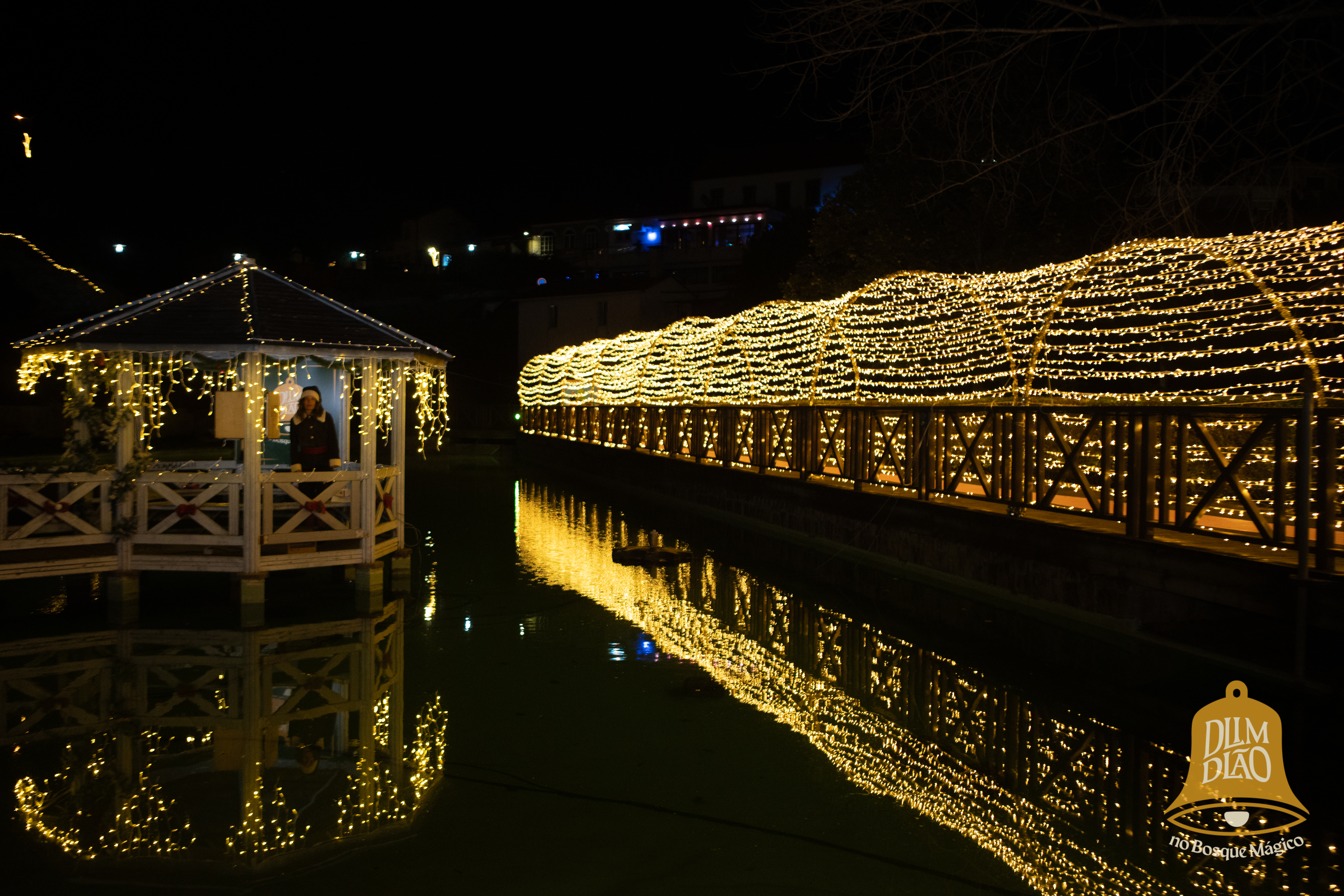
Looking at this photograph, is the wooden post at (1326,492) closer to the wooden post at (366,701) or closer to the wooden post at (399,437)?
the wooden post at (366,701)

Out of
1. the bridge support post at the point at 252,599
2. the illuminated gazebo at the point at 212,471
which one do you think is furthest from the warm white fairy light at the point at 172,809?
the illuminated gazebo at the point at 212,471

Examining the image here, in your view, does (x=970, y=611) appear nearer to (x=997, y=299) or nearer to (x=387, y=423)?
(x=997, y=299)

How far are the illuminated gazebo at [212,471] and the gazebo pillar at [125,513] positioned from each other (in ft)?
0.04

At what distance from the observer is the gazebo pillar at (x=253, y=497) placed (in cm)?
891

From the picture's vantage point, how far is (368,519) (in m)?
9.72

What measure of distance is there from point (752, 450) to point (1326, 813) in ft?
40.6

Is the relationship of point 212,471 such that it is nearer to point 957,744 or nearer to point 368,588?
point 368,588

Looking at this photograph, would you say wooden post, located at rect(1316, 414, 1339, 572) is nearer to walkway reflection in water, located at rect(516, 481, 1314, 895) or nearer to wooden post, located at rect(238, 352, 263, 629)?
walkway reflection in water, located at rect(516, 481, 1314, 895)

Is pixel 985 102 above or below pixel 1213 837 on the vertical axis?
above

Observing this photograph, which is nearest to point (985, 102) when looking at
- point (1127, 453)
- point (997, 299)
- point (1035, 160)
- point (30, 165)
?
point (1035, 160)

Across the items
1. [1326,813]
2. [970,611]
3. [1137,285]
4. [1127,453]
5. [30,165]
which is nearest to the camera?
[1326,813]

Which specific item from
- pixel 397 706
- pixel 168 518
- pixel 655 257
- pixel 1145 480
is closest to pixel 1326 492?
pixel 1145 480

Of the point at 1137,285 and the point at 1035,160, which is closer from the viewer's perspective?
the point at 1035,160

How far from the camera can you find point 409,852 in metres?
4.30
